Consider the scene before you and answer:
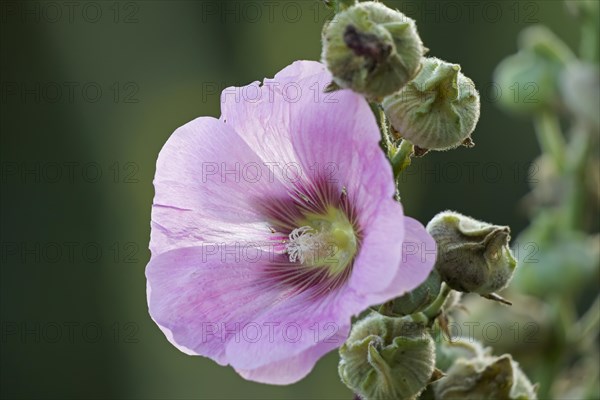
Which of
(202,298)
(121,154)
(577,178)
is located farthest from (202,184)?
(121,154)

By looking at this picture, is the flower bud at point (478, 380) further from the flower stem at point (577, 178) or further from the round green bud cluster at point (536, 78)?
the round green bud cluster at point (536, 78)

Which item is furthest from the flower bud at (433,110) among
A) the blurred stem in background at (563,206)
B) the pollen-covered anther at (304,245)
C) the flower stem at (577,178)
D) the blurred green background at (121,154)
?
the blurred green background at (121,154)

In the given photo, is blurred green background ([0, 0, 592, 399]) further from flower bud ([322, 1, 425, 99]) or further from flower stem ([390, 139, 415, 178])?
flower bud ([322, 1, 425, 99])

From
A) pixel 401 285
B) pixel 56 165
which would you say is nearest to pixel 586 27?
pixel 401 285

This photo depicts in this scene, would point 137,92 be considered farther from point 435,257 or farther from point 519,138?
point 435,257

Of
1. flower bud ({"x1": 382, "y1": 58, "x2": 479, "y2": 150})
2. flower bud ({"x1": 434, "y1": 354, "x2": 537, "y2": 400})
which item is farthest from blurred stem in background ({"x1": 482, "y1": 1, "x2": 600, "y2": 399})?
flower bud ({"x1": 382, "y1": 58, "x2": 479, "y2": 150})

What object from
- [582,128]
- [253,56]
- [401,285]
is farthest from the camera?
[253,56]
